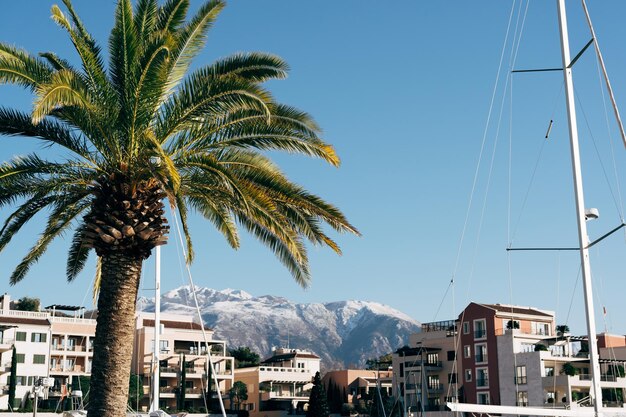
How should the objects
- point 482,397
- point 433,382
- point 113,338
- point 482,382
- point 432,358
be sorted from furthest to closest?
point 432,358
point 433,382
point 482,382
point 482,397
point 113,338

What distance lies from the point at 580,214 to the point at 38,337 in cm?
7571

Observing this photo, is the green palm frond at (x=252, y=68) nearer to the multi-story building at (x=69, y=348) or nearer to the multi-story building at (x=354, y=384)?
Answer: the multi-story building at (x=69, y=348)

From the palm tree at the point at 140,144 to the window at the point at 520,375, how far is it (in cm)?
6464

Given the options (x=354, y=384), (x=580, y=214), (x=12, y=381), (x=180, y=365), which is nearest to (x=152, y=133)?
(x=580, y=214)

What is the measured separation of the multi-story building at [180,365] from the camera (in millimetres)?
99250

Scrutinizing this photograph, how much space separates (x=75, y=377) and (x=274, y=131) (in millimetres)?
77837

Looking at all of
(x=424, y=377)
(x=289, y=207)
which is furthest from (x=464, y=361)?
(x=289, y=207)

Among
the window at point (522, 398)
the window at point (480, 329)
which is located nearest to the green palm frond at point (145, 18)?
the window at point (522, 398)

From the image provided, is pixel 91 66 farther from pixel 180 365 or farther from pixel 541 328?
pixel 180 365

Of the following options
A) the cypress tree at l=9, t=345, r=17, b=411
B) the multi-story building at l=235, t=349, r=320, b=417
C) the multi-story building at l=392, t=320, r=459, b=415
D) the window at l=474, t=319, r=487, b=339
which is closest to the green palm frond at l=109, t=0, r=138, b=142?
the cypress tree at l=9, t=345, r=17, b=411

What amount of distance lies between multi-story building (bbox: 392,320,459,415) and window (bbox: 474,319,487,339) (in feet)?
9.24

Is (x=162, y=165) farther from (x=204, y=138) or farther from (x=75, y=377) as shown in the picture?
(x=75, y=377)

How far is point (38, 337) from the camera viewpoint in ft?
296

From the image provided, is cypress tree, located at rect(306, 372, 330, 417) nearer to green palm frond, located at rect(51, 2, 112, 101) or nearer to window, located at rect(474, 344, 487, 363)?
window, located at rect(474, 344, 487, 363)
